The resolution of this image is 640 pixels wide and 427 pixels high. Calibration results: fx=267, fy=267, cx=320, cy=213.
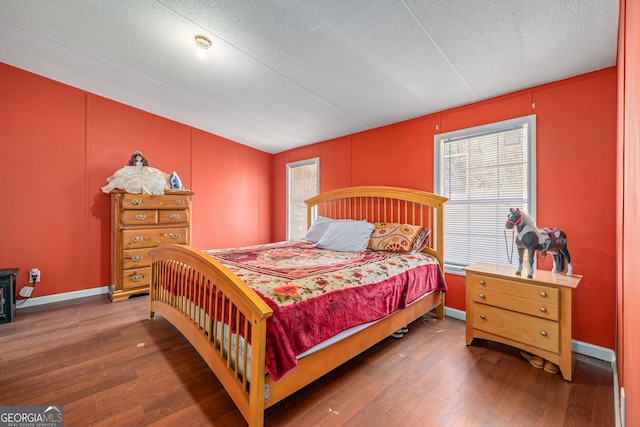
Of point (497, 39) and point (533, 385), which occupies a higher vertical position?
point (497, 39)

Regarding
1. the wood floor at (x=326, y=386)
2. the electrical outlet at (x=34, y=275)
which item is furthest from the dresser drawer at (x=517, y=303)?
the electrical outlet at (x=34, y=275)

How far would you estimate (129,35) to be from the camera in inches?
88.7

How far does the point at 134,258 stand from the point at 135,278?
257mm

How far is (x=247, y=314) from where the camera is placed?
4.26ft

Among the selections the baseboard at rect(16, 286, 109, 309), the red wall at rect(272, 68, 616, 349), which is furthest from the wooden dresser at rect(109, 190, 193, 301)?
the red wall at rect(272, 68, 616, 349)

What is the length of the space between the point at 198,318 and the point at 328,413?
106 cm

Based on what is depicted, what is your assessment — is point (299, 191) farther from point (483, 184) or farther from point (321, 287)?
point (321, 287)

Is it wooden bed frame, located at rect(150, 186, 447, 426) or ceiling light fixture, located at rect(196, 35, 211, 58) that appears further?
ceiling light fixture, located at rect(196, 35, 211, 58)

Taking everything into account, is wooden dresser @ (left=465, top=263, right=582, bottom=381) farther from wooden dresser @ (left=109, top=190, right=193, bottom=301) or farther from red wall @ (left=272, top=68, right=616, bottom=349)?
wooden dresser @ (left=109, top=190, right=193, bottom=301)

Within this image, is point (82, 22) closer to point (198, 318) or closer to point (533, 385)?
point (198, 318)

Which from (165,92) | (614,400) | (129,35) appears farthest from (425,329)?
(165,92)

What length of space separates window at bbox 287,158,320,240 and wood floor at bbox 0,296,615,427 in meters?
2.68

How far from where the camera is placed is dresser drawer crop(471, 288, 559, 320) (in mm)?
1862

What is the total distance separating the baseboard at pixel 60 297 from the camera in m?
3.00
